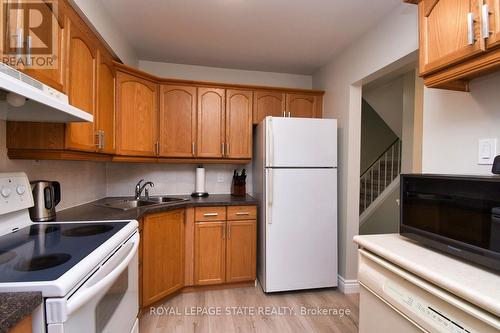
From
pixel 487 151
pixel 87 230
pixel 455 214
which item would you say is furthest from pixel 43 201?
pixel 487 151

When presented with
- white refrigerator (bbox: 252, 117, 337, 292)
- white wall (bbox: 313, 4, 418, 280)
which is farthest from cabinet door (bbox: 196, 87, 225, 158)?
white wall (bbox: 313, 4, 418, 280)

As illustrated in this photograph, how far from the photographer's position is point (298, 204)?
2.29 m

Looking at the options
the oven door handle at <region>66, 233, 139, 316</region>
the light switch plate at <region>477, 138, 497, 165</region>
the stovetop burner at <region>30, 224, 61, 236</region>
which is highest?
the light switch plate at <region>477, 138, 497, 165</region>

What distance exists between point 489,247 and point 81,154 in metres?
2.15

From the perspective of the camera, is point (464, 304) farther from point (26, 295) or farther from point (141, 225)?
point (141, 225)

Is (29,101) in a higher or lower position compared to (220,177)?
higher

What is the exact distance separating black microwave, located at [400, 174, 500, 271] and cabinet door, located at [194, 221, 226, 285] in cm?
161

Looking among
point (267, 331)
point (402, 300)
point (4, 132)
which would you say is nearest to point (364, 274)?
point (402, 300)

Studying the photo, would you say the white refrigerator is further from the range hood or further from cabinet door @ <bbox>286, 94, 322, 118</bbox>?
the range hood

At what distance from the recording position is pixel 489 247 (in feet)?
2.85

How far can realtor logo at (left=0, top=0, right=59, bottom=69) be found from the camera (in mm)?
955

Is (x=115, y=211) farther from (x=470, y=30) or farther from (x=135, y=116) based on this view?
(x=470, y=30)

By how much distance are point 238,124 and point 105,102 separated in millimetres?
1287

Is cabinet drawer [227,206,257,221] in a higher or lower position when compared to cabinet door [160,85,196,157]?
lower
